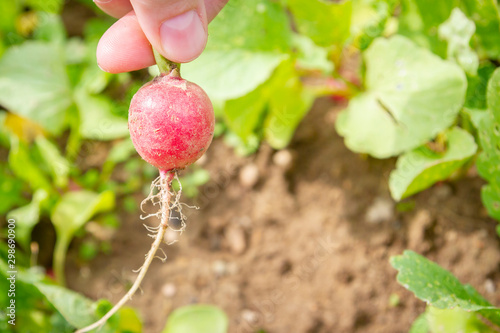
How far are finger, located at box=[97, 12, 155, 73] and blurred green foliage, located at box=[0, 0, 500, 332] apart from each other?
346 mm

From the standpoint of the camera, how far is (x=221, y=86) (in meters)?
1.24

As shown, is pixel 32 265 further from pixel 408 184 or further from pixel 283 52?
pixel 408 184

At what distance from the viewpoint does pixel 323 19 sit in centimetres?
134

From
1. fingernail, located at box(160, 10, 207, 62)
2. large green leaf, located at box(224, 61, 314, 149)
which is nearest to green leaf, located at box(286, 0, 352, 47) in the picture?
large green leaf, located at box(224, 61, 314, 149)

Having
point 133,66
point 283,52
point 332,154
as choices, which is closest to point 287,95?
point 283,52

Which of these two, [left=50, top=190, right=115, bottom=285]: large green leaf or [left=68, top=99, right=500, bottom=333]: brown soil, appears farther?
[left=50, top=190, right=115, bottom=285]: large green leaf

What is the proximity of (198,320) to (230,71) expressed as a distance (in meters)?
0.73

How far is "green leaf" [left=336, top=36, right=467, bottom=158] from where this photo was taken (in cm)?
113

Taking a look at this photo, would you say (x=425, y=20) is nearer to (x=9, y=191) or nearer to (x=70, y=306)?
(x=70, y=306)

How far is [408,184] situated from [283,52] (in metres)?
0.58

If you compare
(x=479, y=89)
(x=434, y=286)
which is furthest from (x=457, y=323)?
(x=479, y=89)

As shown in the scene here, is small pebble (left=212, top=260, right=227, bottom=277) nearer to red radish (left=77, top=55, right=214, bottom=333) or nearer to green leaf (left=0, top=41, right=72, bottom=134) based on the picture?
red radish (left=77, top=55, right=214, bottom=333)

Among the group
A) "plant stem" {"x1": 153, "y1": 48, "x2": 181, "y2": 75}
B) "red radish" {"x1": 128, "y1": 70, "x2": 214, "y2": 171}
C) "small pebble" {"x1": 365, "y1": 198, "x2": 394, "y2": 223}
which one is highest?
"plant stem" {"x1": 153, "y1": 48, "x2": 181, "y2": 75}

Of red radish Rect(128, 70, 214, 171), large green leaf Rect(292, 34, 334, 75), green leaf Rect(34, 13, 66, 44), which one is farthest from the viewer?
green leaf Rect(34, 13, 66, 44)
